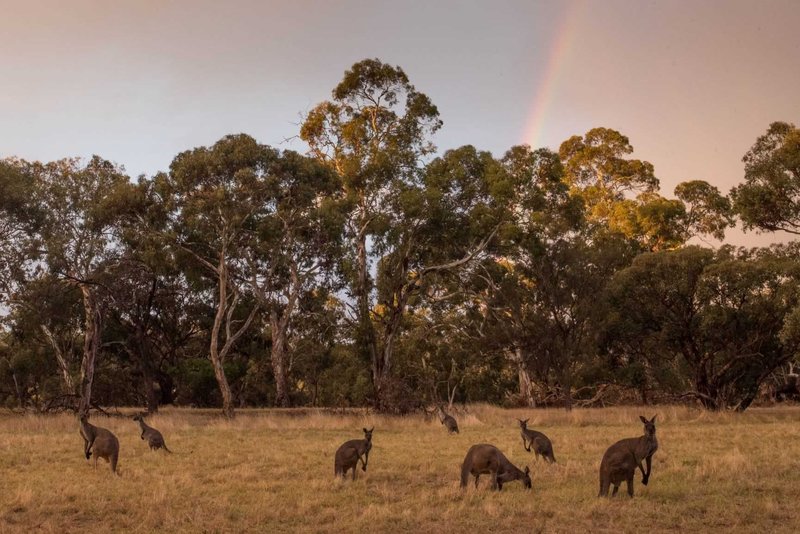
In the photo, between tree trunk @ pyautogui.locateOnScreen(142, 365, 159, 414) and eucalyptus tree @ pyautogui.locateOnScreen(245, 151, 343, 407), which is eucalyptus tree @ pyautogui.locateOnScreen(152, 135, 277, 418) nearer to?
eucalyptus tree @ pyautogui.locateOnScreen(245, 151, 343, 407)

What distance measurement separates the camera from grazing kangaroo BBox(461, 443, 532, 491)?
458 inches

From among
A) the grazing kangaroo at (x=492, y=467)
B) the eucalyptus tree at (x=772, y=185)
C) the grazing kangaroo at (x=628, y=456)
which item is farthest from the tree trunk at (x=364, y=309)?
the grazing kangaroo at (x=628, y=456)

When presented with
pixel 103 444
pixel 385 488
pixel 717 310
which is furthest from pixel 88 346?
pixel 717 310

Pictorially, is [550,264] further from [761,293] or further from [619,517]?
[619,517]

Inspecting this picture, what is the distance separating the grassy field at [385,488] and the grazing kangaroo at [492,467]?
0.92 ft

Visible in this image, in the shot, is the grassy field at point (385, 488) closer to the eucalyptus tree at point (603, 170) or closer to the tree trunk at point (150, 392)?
the tree trunk at point (150, 392)

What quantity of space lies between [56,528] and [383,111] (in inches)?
1353

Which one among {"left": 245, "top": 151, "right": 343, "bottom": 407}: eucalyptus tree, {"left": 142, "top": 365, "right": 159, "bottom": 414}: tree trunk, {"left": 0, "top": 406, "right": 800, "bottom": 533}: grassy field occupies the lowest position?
{"left": 0, "top": 406, "right": 800, "bottom": 533}: grassy field

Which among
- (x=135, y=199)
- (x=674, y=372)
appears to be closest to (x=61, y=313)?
(x=135, y=199)

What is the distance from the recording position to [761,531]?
9.02 m

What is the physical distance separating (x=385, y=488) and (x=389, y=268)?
80.0 feet

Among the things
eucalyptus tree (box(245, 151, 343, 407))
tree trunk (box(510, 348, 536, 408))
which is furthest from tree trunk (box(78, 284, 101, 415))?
tree trunk (box(510, 348, 536, 408))

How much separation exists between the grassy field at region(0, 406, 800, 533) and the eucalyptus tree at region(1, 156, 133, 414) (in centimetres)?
1109

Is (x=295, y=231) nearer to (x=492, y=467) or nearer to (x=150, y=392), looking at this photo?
(x=150, y=392)
